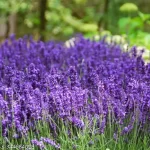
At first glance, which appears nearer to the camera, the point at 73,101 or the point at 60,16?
the point at 73,101

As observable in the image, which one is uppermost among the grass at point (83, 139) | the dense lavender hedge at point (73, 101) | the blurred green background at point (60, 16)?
the blurred green background at point (60, 16)

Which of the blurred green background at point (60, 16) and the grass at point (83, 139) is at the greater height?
the blurred green background at point (60, 16)

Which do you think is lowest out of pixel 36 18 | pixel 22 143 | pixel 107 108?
pixel 22 143

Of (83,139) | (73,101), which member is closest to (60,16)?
(73,101)

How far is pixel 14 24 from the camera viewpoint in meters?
9.19

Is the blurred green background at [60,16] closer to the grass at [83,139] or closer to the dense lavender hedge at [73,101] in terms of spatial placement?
the dense lavender hedge at [73,101]

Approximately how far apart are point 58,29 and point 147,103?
744 cm

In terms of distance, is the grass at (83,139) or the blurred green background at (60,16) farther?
the blurred green background at (60,16)

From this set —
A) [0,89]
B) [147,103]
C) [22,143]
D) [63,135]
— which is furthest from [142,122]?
[0,89]

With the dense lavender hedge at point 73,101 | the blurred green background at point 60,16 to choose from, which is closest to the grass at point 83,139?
the dense lavender hedge at point 73,101

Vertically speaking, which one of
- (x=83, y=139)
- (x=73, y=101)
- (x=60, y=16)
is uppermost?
(x=60, y=16)

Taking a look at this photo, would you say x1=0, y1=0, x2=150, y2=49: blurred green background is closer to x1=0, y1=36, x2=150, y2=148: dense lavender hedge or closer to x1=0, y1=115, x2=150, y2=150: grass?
x1=0, y1=36, x2=150, y2=148: dense lavender hedge

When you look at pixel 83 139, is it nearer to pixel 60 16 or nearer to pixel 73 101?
pixel 73 101

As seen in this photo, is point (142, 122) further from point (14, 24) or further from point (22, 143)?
point (14, 24)
